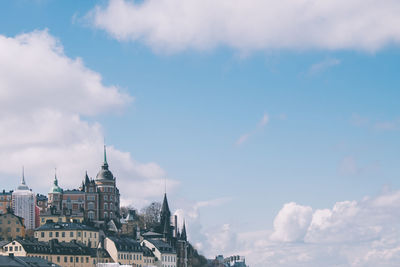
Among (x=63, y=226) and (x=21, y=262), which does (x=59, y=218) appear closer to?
(x=63, y=226)

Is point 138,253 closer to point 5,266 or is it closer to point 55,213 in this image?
point 55,213

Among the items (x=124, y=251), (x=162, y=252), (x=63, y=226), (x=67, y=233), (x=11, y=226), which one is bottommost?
(x=124, y=251)

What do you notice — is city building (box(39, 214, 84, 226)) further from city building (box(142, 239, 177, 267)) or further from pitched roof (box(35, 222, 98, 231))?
city building (box(142, 239, 177, 267))

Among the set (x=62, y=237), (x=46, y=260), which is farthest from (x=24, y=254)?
(x=62, y=237)

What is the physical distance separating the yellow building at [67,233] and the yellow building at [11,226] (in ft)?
27.5

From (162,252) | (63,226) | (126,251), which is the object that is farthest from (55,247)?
(162,252)

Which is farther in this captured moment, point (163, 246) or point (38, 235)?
point (163, 246)

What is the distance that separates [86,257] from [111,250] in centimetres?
993

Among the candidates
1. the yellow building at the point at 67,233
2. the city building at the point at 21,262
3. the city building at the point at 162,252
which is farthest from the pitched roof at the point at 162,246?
the city building at the point at 21,262

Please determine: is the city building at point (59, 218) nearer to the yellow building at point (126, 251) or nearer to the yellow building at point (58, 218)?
the yellow building at point (58, 218)

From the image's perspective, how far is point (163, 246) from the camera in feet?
632

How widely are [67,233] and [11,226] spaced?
52.8 feet

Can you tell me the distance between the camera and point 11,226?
605ft

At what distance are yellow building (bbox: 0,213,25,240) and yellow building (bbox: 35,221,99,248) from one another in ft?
27.5
